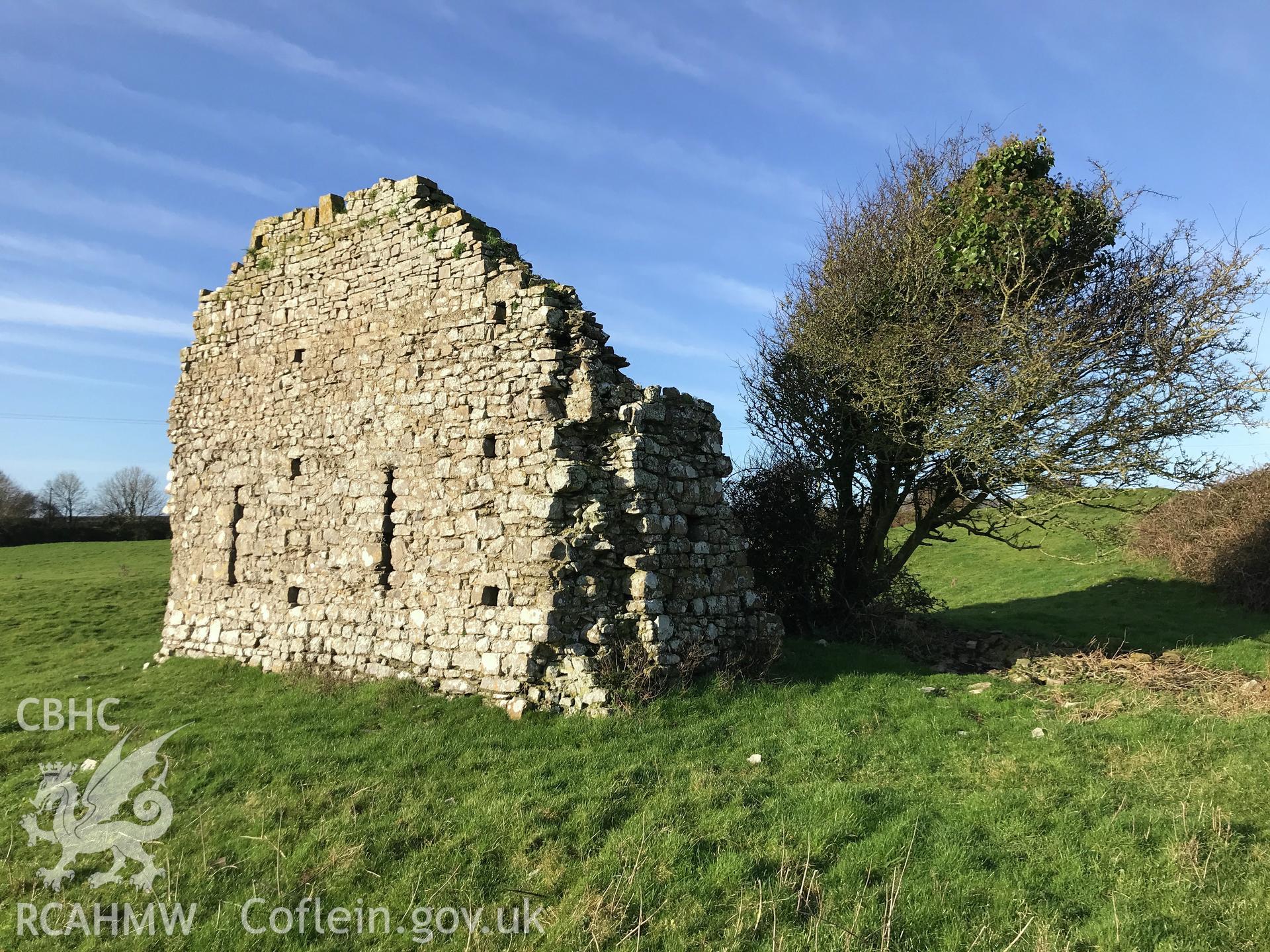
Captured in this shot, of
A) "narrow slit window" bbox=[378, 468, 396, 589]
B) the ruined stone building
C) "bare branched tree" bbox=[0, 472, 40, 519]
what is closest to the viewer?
the ruined stone building

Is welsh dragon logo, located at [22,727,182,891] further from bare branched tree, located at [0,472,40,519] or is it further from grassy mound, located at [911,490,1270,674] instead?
bare branched tree, located at [0,472,40,519]

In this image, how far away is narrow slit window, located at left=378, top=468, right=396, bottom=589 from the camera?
31.3 ft

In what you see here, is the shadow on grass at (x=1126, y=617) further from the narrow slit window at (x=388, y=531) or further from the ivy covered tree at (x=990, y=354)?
the narrow slit window at (x=388, y=531)

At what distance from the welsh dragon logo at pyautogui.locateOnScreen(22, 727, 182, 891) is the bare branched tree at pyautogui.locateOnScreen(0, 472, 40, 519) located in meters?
42.4

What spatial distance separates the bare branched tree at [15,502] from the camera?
136 feet

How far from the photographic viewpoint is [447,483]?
9039 millimetres

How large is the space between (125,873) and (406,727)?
2.62m

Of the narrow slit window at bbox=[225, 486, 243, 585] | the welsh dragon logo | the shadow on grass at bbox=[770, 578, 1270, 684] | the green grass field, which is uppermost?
the narrow slit window at bbox=[225, 486, 243, 585]

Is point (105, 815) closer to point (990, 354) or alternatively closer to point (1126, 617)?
point (990, 354)

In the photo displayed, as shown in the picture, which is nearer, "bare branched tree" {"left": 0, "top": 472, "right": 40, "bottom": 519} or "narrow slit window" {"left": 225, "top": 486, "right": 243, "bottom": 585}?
"narrow slit window" {"left": 225, "top": 486, "right": 243, "bottom": 585}

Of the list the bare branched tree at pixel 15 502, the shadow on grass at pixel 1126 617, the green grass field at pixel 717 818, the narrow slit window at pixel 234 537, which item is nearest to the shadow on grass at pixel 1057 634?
the shadow on grass at pixel 1126 617

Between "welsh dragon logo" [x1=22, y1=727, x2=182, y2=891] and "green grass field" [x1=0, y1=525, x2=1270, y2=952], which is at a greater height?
"green grass field" [x1=0, y1=525, x2=1270, y2=952]

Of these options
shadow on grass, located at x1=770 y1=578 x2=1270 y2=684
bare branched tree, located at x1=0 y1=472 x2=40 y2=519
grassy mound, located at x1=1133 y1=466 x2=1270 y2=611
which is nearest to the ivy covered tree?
shadow on grass, located at x1=770 y1=578 x2=1270 y2=684

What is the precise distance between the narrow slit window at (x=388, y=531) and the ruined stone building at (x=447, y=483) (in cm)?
3
